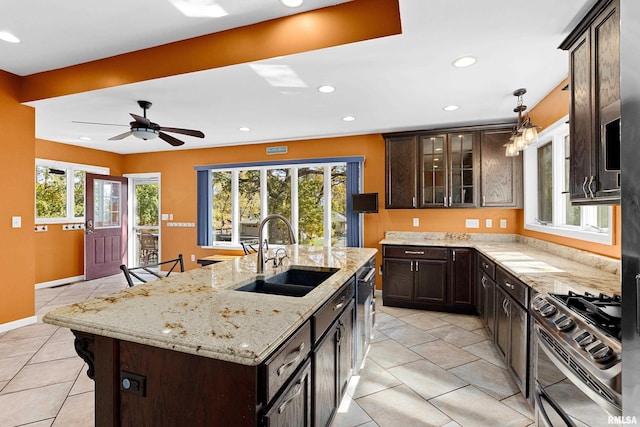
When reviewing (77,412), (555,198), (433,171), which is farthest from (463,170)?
(77,412)

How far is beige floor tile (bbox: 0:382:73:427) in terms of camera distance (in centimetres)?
194

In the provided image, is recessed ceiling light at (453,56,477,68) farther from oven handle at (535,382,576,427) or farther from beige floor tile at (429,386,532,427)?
beige floor tile at (429,386,532,427)

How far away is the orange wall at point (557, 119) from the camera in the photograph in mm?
2119

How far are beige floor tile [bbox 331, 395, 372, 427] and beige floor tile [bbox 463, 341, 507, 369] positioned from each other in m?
1.34

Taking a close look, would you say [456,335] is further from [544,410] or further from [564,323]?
[564,323]

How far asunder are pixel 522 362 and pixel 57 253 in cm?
667

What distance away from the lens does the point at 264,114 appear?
381 centimetres

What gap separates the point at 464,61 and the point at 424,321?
2.74m

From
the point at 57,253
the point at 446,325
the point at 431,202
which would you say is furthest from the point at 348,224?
the point at 57,253

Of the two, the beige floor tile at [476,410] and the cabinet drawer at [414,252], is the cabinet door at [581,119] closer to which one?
the beige floor tile at [476,410]

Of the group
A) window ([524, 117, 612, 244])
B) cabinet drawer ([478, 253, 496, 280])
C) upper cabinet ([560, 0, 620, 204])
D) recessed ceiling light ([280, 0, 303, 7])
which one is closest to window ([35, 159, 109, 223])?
recessed ceiling light ([280, 0, 303, 7])

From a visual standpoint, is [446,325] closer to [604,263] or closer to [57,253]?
[604,263]

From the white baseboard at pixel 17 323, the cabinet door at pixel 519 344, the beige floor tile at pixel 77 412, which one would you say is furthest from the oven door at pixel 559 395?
the white baseboard at pixel 17 323

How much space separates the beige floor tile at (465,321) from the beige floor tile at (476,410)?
1.31 m
